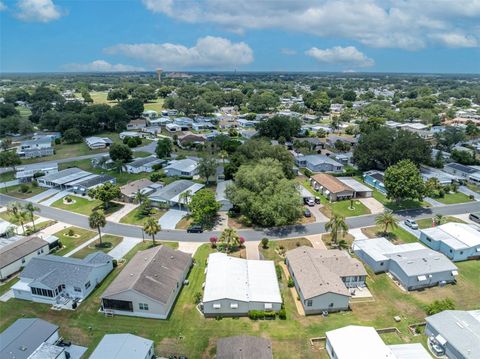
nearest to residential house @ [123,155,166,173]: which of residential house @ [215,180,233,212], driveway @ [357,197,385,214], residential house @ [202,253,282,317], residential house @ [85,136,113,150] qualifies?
residential house @ [215,180,233,212]

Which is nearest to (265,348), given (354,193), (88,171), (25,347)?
(25,347)

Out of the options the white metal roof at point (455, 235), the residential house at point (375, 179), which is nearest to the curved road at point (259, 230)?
the white metal roof at point (455, 235)

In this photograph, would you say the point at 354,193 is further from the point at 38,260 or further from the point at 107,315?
the point at 38,260

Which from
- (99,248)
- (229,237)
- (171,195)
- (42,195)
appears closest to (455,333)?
(229,237)

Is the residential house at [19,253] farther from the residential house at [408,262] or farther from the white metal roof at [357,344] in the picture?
the residential house at [408,262]

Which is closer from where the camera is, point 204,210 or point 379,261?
point 379,261

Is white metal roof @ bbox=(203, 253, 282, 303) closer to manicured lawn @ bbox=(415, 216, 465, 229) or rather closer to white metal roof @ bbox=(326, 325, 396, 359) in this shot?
white metal roof @ bbox=(326, 325, 396, 359)
